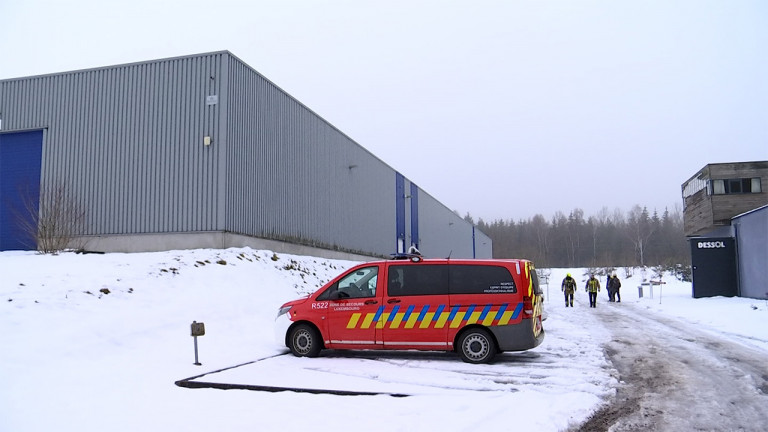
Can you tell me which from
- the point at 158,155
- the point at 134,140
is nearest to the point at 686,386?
the point at 158,155

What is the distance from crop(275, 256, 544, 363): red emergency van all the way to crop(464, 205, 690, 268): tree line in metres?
83.4

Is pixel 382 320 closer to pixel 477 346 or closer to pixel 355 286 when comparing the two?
pixel 355 286

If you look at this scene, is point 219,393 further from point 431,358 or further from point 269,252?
point 269,252

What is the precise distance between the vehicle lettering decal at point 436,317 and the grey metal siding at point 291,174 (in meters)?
9.34

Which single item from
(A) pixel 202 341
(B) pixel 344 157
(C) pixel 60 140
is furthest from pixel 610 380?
(B) pixel 344 157

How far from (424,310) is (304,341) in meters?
2.33

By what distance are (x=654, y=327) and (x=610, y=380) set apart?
925 centimetres

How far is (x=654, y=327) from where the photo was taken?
632 inches

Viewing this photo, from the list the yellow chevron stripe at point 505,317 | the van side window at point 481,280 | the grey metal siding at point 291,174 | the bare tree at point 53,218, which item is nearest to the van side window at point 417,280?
the van side window at point 481,280

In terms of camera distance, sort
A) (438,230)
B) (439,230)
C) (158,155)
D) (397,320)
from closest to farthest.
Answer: (397,320)
(158,155)
(438,230)
(439,230)

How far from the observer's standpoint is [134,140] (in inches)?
755

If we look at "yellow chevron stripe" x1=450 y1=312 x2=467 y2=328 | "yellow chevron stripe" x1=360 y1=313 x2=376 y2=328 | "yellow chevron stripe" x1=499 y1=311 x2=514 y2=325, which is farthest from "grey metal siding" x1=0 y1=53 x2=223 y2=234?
"yellow chevron stripe" x1=499 y1=311 x2=514 y2=325

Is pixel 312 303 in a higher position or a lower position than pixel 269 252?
lower

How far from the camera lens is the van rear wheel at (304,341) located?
399 inches
